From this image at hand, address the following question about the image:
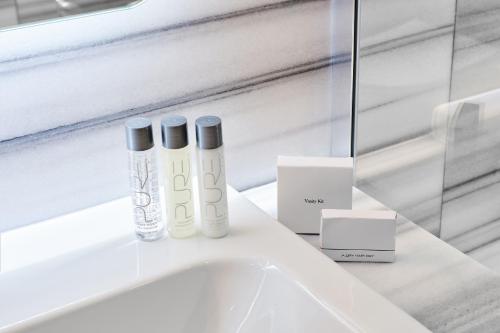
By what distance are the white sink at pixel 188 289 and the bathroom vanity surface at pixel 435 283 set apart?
3.0 inches

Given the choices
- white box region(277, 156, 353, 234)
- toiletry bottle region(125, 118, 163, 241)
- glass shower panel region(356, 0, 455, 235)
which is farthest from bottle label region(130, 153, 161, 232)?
glass shower panel region(356, 0, 455, 235)

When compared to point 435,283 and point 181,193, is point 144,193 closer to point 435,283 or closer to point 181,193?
point 181,193

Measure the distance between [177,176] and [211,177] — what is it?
1.8 inches

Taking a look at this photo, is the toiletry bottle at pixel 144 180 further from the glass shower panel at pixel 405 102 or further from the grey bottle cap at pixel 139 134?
the glass shower panel at pixel 405 102

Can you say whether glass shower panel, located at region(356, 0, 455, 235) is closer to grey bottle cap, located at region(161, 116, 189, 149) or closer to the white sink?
the white sink

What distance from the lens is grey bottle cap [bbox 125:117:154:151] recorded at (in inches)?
37.0

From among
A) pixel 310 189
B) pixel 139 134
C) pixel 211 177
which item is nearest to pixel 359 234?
pixel 310 189

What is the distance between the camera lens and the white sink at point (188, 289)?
0.90 meters

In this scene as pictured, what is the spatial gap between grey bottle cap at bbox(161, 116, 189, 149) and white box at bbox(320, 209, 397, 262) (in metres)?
0.22

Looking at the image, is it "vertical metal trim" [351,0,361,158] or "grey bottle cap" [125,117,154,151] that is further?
"vertical metal trim" [351,0,361,158]

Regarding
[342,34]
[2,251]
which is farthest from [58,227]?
[342,34]

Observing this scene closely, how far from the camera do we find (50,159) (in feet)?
3.44

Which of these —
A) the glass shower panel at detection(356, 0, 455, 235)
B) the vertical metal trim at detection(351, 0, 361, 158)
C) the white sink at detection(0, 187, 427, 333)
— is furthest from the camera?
the vertical metal trim at detection(351, 0, 361, 158)

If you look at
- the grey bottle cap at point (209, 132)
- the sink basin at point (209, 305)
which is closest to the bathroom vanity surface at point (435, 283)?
the sink basin at point (209, 305)
